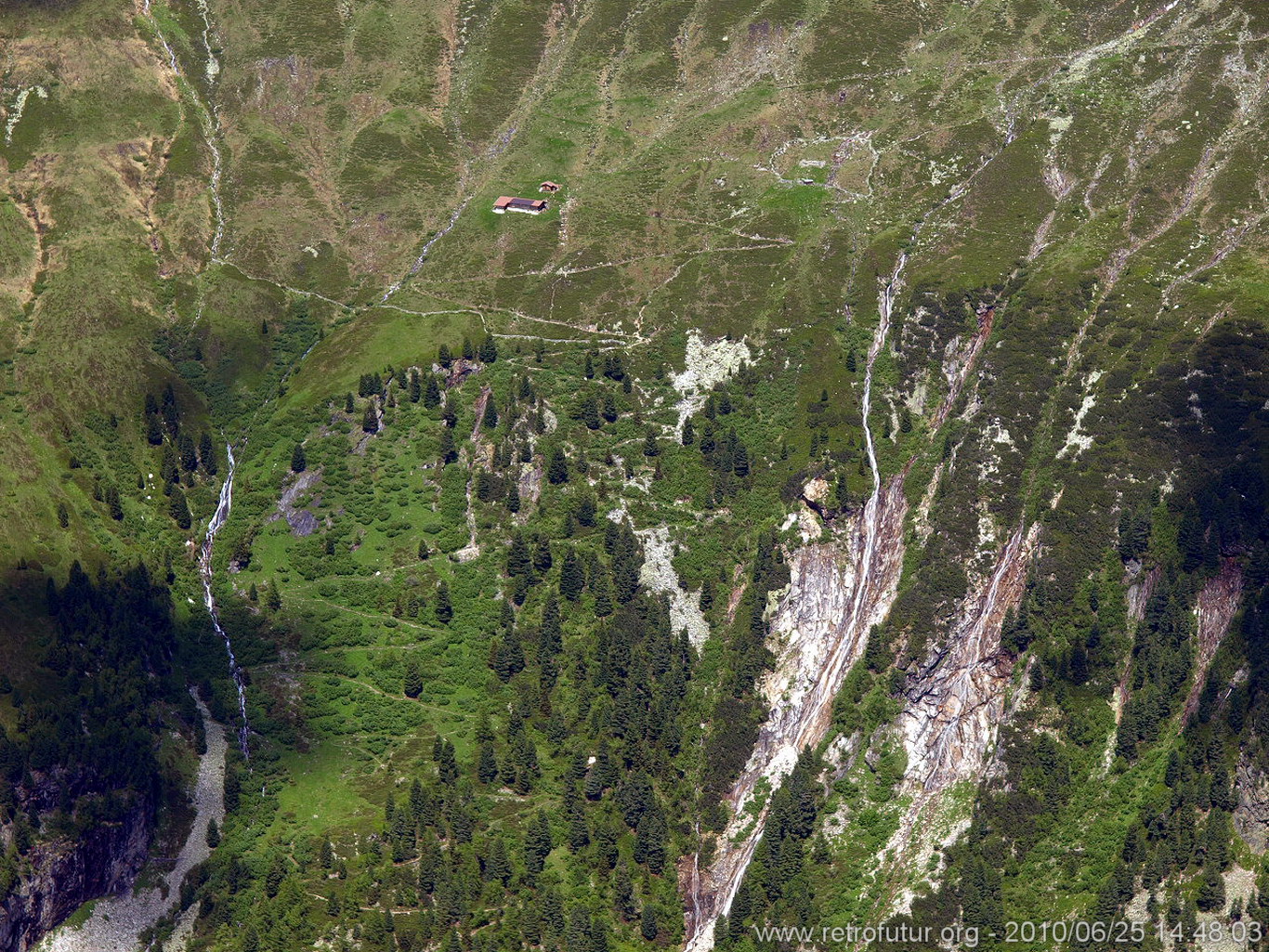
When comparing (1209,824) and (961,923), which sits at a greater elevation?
(1209,824)

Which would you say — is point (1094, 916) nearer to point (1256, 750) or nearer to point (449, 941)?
point (1256, 750)

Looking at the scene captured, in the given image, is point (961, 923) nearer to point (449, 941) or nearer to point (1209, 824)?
point (1209, 824)

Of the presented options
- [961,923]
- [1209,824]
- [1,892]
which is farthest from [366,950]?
[1209,824]

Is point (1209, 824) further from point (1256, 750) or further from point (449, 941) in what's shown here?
point (449, 941)

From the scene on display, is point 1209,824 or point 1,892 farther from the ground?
point 1209,824

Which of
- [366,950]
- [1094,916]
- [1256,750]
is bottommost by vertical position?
[366,950]

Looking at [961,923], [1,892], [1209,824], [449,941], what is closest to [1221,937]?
[1209,824]

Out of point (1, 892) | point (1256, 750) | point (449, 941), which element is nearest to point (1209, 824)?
point (1256, 750)
